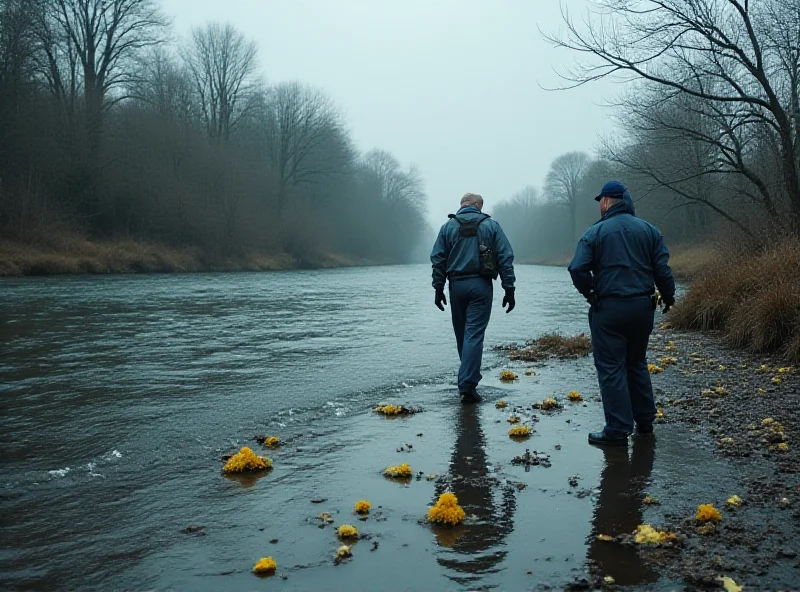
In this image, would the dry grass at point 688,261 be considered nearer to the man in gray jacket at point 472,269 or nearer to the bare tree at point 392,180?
the man in gray jacket at point 472,269

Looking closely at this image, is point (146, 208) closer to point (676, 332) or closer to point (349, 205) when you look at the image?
point (676, 332)

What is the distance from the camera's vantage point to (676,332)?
41.1 feet

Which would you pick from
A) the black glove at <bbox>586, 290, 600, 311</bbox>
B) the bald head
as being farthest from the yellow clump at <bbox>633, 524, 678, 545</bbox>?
the bald head

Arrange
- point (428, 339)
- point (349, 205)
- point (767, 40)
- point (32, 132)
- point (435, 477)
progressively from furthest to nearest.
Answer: point (349, 205) < point (32, 132) < point (767, 40) < point (428, 339) < point (435, 477)

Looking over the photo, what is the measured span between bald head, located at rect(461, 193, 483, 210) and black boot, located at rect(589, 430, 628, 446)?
10.1 feet

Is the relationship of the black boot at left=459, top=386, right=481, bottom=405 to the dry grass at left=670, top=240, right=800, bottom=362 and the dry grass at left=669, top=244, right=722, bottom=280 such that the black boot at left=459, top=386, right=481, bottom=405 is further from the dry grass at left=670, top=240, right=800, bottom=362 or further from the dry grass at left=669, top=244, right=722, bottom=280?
the dry grass at left=669, top=244, right=722, bottom=280

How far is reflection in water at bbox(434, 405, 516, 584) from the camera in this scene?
330 cm

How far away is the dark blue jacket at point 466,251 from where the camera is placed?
285 inches

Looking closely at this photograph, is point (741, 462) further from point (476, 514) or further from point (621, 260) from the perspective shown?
point (476, 514)

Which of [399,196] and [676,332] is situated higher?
[399,196]

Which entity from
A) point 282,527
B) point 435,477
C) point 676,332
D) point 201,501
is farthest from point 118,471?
point 676,332

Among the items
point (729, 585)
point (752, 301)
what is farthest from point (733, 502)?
point (752, 301)

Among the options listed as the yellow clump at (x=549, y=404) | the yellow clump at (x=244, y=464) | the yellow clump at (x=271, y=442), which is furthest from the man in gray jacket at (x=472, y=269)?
the yellow clump at (x=244, y=464)

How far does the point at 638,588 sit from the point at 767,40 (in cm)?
1809
